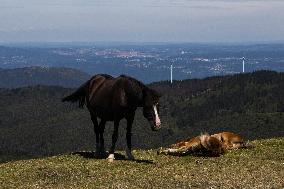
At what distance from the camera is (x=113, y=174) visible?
18906 millimetres

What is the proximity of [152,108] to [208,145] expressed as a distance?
335 centimetres

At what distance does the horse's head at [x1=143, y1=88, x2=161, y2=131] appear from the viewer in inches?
804

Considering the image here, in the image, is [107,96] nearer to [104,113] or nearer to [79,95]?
[104,113]

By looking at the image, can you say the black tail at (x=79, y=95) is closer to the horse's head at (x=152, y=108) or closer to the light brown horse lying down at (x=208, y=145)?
the horse's head at (x=152, y=108)

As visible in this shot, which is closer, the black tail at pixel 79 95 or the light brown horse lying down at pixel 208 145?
the light brown horse lying down at pixel 208 145

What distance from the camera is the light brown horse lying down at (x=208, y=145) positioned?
877 inches

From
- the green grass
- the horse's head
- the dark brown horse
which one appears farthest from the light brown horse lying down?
the horse's head

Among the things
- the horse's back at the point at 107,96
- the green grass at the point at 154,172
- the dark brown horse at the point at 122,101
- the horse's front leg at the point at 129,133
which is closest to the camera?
the green grass at the point at 154,172

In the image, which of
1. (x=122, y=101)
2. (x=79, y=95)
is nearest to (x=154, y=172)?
(x=122, y=101)

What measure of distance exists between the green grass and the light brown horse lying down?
19.7 inches

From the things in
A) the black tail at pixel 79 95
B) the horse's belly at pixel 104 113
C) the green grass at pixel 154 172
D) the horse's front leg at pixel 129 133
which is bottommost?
the green grass at pixel 154 172

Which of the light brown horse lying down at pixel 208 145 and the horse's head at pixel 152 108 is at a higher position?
the horse's head at pixel 152 108

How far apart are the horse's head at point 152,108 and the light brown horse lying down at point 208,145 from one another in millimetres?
2924

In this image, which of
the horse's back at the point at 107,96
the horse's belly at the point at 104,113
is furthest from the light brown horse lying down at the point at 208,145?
the horse's back at the point at 107,96
